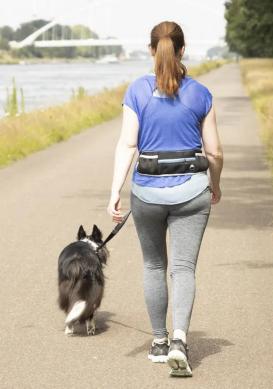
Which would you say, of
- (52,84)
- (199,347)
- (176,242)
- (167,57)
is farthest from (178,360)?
(52,84)

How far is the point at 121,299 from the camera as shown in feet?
25.8

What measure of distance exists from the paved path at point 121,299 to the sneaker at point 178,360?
49mm

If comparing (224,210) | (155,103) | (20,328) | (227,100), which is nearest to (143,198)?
(155,103)

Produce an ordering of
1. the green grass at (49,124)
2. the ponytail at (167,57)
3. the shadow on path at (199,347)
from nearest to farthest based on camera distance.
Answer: the ponytail at (167,57) < the shadow on path at (199,347) < the green grass at (49,124)

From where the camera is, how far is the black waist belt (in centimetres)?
574

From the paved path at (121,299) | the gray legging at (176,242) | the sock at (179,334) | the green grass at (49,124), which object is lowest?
the green grass at (49,124)

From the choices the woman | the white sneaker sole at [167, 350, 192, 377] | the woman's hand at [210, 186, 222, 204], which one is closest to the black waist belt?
the woman

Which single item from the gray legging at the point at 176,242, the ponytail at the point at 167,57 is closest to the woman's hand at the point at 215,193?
the gray legging at the point at 176,242

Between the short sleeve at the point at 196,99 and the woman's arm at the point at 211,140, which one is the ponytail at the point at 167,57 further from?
the woman's arm at the point at 211,140

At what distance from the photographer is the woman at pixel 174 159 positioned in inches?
223

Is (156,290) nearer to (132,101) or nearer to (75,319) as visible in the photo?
(75,319)

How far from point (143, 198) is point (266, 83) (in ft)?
133

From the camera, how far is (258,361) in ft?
19.9

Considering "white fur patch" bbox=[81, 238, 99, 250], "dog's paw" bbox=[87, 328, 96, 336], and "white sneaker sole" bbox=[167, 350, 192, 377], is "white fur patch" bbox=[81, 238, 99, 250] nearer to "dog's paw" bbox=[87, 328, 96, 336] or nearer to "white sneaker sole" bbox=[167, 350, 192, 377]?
"dog's paw" bbox=[87, 328, 96, 336]
